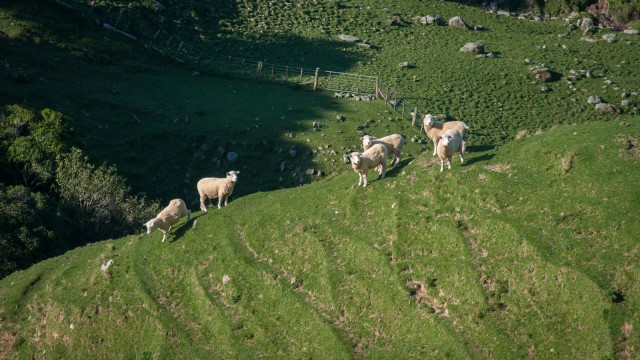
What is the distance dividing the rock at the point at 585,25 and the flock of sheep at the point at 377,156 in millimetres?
66121

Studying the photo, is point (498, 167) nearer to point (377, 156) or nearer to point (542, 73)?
point (377, 156)

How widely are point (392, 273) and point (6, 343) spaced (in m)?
18.8

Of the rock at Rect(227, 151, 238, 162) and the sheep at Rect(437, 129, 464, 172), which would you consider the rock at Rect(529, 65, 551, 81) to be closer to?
the rock at Rect(227, 151, 238, 162)

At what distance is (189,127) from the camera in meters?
65.4

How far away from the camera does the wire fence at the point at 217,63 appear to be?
245 feet

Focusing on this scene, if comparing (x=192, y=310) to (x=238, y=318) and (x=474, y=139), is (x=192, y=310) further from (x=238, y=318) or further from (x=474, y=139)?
(x=474, y=139)

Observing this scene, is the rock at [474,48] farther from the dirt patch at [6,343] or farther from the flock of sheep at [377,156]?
the dirt patch at [6,343]

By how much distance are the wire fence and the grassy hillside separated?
3589 centimetres

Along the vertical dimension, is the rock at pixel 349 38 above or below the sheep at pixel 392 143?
below

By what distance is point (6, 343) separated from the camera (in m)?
35.8

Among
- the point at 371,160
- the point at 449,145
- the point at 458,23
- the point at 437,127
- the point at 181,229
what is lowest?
the point at 458,23

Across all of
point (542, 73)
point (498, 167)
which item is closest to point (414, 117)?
point (542, 73)

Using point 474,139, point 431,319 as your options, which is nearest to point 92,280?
point 431,319

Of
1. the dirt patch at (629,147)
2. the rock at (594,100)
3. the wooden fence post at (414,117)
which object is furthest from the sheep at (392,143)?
the rock at (594,100)
